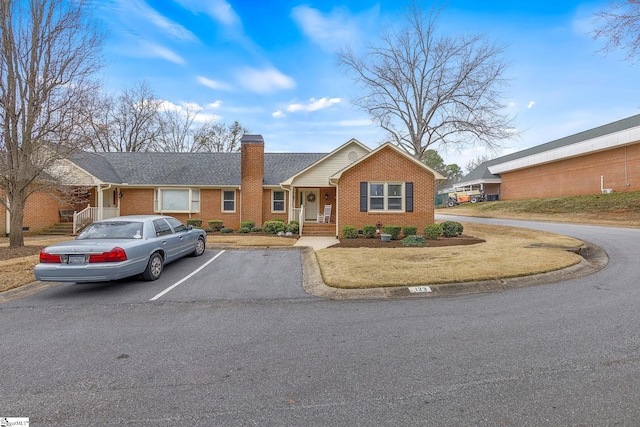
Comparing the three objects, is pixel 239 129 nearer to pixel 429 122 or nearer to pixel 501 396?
pixel 429 122

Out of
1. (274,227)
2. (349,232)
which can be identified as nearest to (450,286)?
(349,232)

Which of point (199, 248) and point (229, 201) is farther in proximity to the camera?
point (229, 201)

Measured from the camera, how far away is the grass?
690 centimetres

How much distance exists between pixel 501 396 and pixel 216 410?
2.44 meters

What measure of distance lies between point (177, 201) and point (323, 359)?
1880cm

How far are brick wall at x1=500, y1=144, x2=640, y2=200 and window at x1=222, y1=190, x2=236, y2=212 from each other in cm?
2888

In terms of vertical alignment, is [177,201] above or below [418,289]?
above

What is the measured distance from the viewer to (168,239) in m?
8.34

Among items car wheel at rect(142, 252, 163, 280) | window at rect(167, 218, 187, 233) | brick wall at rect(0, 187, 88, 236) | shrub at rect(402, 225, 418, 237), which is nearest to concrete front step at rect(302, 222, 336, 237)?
shrub at rect(402, 225, 418, 237)

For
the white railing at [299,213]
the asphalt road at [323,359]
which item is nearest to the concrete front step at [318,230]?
the white railing at [299,213]

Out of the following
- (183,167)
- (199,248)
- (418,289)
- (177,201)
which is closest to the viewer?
(418,289)

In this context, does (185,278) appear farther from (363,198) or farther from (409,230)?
(409,230)

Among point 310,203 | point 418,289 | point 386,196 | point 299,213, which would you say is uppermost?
point 386,196

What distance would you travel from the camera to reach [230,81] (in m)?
18.4
